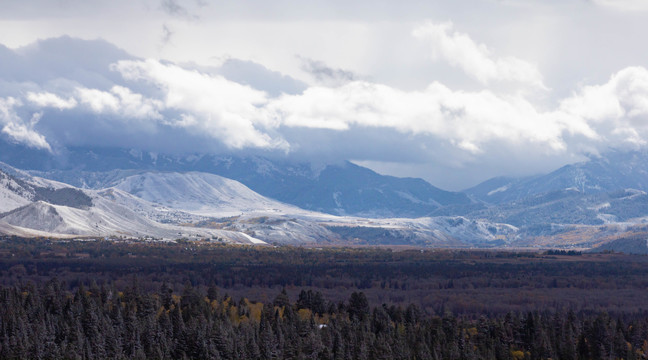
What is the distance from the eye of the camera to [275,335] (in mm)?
156500

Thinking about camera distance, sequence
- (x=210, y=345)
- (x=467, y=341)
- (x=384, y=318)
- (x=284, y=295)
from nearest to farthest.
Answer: (x=210, y=345) → (x=467, y=341) → (x=384, y=318) → (x=284, y=295)

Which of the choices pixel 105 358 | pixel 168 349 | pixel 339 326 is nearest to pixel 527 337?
pixel 339 326

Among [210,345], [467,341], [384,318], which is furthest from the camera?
[384,318]

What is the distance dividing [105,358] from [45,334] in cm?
1170

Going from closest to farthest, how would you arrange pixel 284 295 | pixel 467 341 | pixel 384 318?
Answer: 1. pixel 467 341
2. pixel 384 318
3. pixel 284 295

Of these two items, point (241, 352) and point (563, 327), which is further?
point (563, 327)

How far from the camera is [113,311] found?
17262 cm

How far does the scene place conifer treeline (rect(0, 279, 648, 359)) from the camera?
151m

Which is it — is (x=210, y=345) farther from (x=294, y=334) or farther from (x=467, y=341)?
(x=467, y=341)

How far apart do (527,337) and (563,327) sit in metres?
6.95

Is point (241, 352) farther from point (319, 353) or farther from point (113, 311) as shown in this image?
point (113, 311)

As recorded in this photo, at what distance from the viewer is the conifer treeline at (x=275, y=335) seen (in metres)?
151

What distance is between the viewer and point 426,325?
6614 inches

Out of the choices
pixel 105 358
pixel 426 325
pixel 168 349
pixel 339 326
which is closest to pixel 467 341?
pixel 426 325
